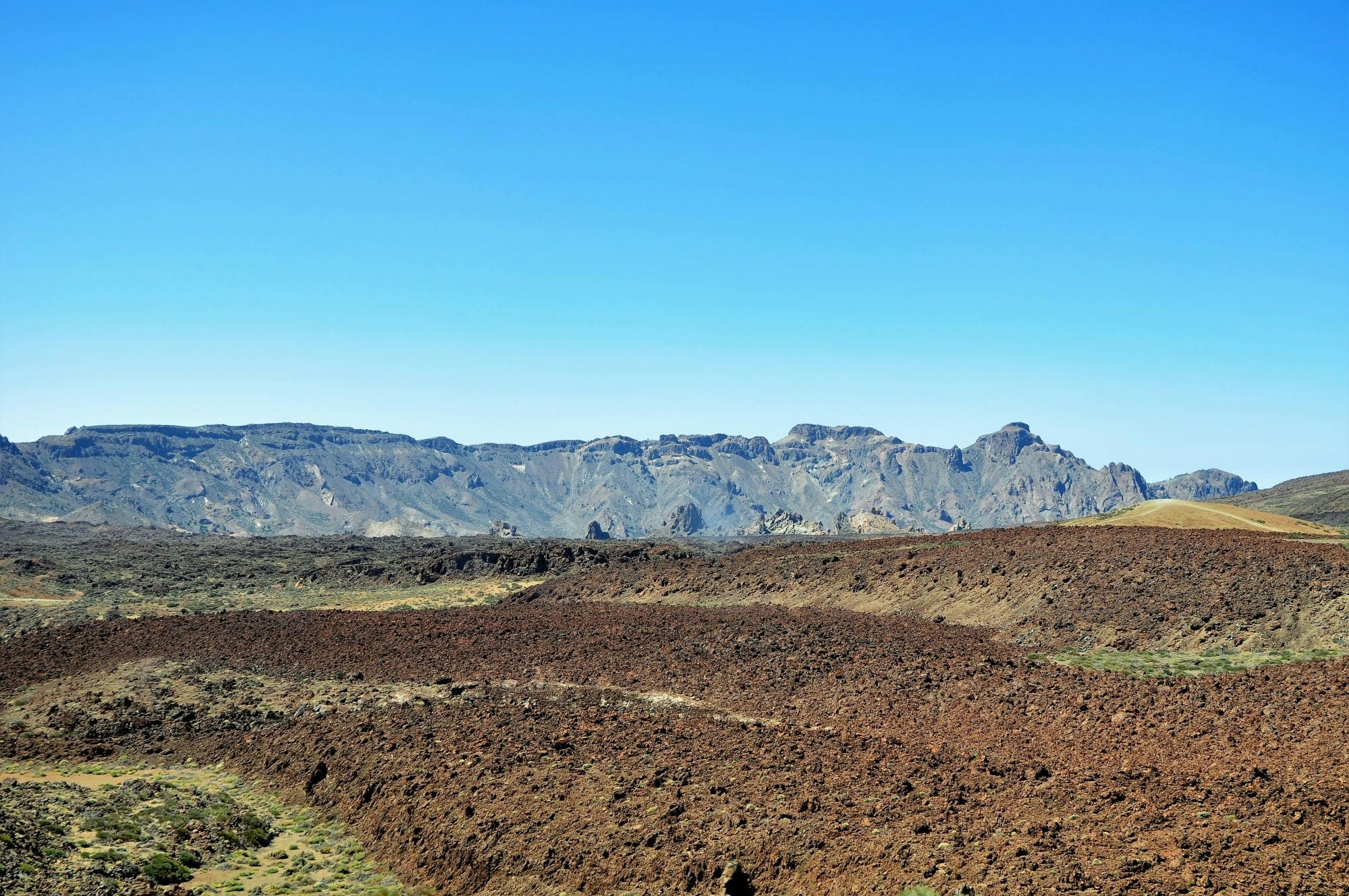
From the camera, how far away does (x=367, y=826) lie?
19.4 meters

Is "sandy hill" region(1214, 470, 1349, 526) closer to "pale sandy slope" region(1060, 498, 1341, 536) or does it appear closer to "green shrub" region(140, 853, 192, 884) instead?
"pale sandy slope" region(1060, 498, 1341, 536)

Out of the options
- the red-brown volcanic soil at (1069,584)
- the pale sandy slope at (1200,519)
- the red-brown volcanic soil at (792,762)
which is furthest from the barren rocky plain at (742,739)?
the pale sandy slope at (1200,519)

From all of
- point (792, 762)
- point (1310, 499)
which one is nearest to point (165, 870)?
point (792, 762)

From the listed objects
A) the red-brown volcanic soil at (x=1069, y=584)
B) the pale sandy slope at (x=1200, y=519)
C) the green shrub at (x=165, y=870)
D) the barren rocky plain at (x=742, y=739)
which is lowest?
the green shrub at (x=165, y=870)

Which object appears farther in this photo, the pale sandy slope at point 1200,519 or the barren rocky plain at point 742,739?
the pale sandy slope at point 1200,519

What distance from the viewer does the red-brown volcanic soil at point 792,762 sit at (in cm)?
1367

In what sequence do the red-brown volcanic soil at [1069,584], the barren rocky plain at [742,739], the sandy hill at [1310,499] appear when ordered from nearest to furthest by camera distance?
1. the barren rocky plain at [742,739]
2. the red-brown volcanic soil at [1069,584]
3. the sandy hill at [1310,499]

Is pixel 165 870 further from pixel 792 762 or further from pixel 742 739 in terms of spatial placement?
pixel 792 762

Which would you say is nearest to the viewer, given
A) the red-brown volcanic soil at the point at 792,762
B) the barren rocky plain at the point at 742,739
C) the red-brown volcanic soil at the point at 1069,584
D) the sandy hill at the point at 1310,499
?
the red-brown volcanic soil at the point at 792,762

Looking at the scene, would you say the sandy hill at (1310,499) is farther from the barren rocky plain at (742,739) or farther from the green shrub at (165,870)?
the green shrub at (165,870)

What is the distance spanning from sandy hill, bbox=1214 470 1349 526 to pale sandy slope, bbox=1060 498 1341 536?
2001 inches

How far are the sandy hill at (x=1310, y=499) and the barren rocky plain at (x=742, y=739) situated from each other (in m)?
87.9

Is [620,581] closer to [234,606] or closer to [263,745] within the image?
[234,606]

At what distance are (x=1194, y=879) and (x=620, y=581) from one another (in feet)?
160
